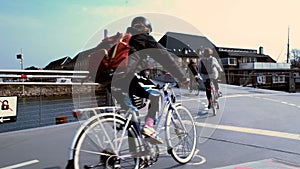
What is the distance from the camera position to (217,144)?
3.27 metres

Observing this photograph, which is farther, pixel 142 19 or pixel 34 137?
pixel 34 137

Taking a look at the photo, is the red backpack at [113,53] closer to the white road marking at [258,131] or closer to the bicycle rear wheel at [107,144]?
the bicycle rear wheel at [107,144]

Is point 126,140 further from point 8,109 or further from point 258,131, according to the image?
point 8,109

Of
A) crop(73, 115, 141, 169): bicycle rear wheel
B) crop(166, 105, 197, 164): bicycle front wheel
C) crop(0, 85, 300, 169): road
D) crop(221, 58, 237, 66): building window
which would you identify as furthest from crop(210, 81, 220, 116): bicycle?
crop(221, 58, 237, 66): building window

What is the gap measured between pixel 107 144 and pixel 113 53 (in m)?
0.68

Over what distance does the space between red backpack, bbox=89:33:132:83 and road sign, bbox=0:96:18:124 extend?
2525mm

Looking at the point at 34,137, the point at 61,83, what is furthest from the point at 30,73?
the point at 34,137

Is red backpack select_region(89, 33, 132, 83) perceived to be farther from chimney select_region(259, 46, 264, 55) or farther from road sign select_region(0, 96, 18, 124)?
chimney select_region(259, 46, 264, 55)

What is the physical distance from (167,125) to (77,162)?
0.93 meters

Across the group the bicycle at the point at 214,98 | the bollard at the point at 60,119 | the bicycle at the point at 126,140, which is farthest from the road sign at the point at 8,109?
the bicycle at the point at 214,98

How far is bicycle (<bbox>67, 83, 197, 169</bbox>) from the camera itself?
1.95 m

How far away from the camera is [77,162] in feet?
6.31

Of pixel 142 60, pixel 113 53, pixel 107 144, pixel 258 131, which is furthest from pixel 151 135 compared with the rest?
pixel 258 131

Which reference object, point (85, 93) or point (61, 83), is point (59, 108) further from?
point (85, 93)
